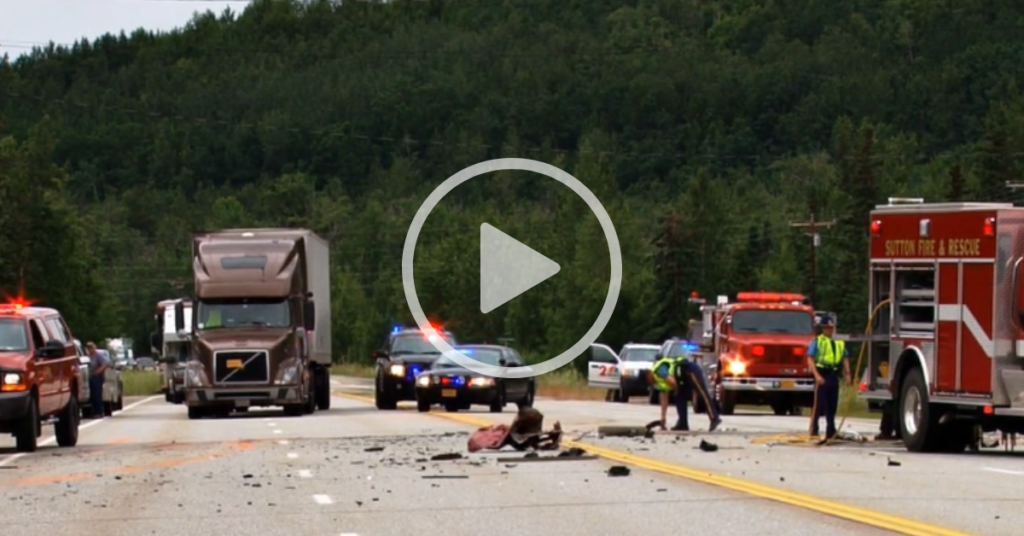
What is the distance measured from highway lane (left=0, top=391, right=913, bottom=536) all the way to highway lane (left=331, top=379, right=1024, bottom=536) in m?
0.95

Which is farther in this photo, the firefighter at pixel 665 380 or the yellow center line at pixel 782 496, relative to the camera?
the firefighter at pixel 665 380

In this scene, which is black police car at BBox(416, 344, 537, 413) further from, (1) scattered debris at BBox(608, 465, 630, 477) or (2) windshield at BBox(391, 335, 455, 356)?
(1) scattered debris at BBox(608, 465, 630, 477)

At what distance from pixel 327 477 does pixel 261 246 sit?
61.5 feet

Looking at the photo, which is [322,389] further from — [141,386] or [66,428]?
[141,386]

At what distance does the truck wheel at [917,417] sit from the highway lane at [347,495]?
4.92 meters

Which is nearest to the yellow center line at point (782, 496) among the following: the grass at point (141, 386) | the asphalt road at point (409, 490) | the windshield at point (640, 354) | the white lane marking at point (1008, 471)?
the asphalt road at point (409, 490)

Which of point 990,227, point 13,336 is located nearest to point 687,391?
point 990,227

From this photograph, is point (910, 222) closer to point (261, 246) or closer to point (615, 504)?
point (615, 504)

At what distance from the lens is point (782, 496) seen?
17594mm

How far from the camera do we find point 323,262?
44.6 m

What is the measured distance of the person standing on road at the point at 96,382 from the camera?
4384 cm

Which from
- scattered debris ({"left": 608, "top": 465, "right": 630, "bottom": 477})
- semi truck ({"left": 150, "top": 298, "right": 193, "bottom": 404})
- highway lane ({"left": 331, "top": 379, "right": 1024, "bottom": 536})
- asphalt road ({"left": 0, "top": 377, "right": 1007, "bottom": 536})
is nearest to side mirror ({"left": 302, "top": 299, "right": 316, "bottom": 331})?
semi truck ({"left": 150, "top": 298, "right": 193, "bottom": 404})

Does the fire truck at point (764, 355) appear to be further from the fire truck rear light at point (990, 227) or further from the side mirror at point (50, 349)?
the side mirror at point (50, 349)

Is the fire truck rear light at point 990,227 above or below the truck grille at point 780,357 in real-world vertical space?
above
